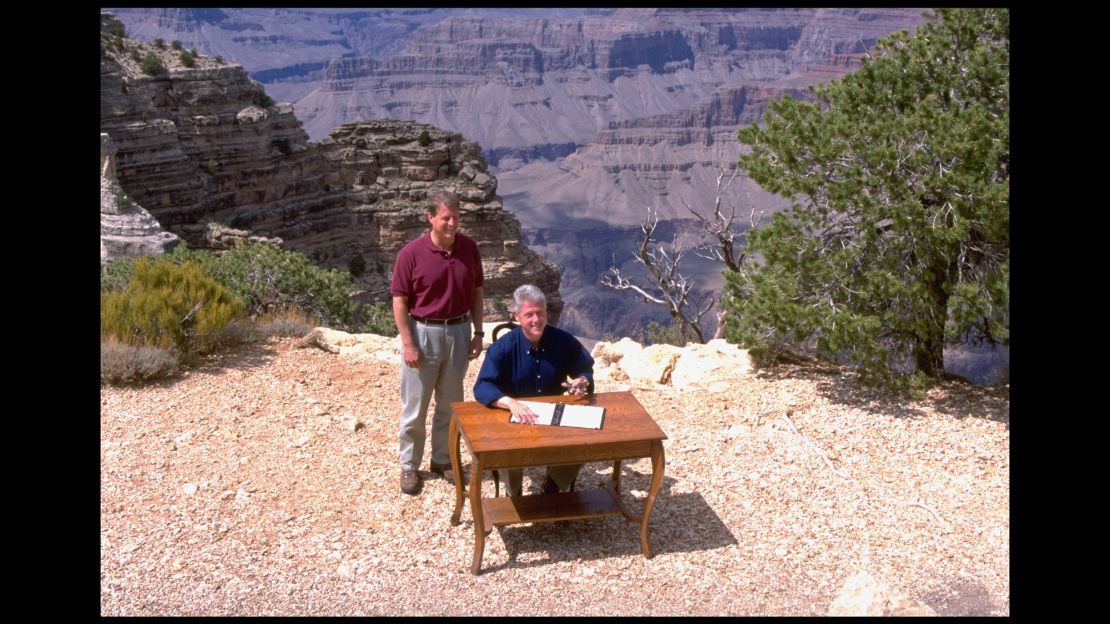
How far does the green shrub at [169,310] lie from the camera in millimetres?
9695

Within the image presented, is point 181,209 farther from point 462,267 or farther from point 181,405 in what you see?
point 462,267

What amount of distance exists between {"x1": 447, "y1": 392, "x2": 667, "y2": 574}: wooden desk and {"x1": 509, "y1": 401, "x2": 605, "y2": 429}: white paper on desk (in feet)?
0.16

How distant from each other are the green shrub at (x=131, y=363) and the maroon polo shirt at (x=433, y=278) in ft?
12.8

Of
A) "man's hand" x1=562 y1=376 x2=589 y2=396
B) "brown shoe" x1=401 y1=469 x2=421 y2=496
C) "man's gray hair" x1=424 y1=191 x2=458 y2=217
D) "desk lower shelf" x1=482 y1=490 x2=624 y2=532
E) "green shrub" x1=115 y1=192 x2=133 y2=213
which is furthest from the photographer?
"green shrub" x1=115 y1=192 x2=133 y2=213

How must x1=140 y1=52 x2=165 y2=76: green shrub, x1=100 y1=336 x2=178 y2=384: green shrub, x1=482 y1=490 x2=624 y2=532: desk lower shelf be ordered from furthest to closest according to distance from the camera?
x1=140 y1=52 x2=165 y2=76: green shrub < x1=100 y1=336 x2=178 y2=384: green shrub < x1=482 y1=490 x2=624 y2=532: desk lower shelf

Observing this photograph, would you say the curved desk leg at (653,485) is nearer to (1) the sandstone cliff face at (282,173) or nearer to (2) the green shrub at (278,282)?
(2) the green shrub at (278,282)

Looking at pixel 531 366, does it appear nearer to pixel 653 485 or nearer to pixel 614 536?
pixel 653 485

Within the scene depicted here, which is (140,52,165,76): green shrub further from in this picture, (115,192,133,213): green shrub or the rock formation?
(115,192,133,213): green shrub

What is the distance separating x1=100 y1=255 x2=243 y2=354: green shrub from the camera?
9.70 meters

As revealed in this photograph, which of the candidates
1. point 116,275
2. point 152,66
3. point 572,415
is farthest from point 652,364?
point 152,66

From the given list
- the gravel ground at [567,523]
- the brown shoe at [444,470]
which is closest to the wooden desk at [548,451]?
the gravel ground at [567,523]

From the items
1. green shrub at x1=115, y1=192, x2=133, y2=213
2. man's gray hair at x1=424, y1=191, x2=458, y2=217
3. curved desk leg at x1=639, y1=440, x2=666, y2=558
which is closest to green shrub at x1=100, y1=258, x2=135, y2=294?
man's gray hair at x1=424, y1=191, x2=458, y2=217

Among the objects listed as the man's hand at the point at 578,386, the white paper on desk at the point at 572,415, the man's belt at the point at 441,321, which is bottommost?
the white paper on desk at the point at 572,415

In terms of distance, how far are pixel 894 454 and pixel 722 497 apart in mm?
1677
